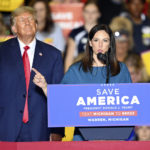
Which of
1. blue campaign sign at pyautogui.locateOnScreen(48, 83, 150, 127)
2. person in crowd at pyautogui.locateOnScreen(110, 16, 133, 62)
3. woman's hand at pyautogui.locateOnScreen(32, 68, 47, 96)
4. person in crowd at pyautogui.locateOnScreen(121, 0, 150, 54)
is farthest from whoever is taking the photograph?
person in crowd at pyautogui.locateOnScreen(121, 0, 150, 54)

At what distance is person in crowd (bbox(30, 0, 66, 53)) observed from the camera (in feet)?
23.6

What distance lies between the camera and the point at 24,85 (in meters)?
4.39

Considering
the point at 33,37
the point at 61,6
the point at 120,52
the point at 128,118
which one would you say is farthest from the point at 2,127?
the point at 61,6

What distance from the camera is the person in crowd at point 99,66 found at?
13.6 feet

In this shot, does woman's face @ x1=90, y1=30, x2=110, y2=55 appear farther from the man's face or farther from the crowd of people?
the man's face

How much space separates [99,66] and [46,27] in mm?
3153

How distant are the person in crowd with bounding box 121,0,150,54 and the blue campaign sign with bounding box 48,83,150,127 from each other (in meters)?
3.74

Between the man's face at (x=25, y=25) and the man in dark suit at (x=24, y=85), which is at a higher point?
the man's face at (x=25, y=25)

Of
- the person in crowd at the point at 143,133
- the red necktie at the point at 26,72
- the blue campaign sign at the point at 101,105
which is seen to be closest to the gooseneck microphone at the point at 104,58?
the blue campaign sign at the point at 101,105

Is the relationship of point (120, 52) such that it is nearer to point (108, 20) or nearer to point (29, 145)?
point (108, 20)

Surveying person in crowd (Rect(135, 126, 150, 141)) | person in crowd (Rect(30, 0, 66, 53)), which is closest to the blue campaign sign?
person in crowd (Rect(135, 126, 150, 141))

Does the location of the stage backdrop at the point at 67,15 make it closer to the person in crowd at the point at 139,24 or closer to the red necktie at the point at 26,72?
the person in crowd at the point at 139,24

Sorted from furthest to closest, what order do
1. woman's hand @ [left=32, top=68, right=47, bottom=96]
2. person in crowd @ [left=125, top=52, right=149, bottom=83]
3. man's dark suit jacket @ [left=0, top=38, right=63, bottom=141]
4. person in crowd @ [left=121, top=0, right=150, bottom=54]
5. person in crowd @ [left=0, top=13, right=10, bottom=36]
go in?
person in crowd @ [left=121, top=0, right=150, bottom=54] → person in crowd @ [left=125, top=52, right=149, bottom=83] → person in crowd @ [left=0, top=13, right=10, bottom=36] → man's dark suit jacket @ [left=0, top=38, right=63, bottom=141] → woman's hand @ [left=32, top=68, right=47, bottom=96]

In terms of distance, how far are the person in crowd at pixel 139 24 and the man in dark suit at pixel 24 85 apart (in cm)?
314
